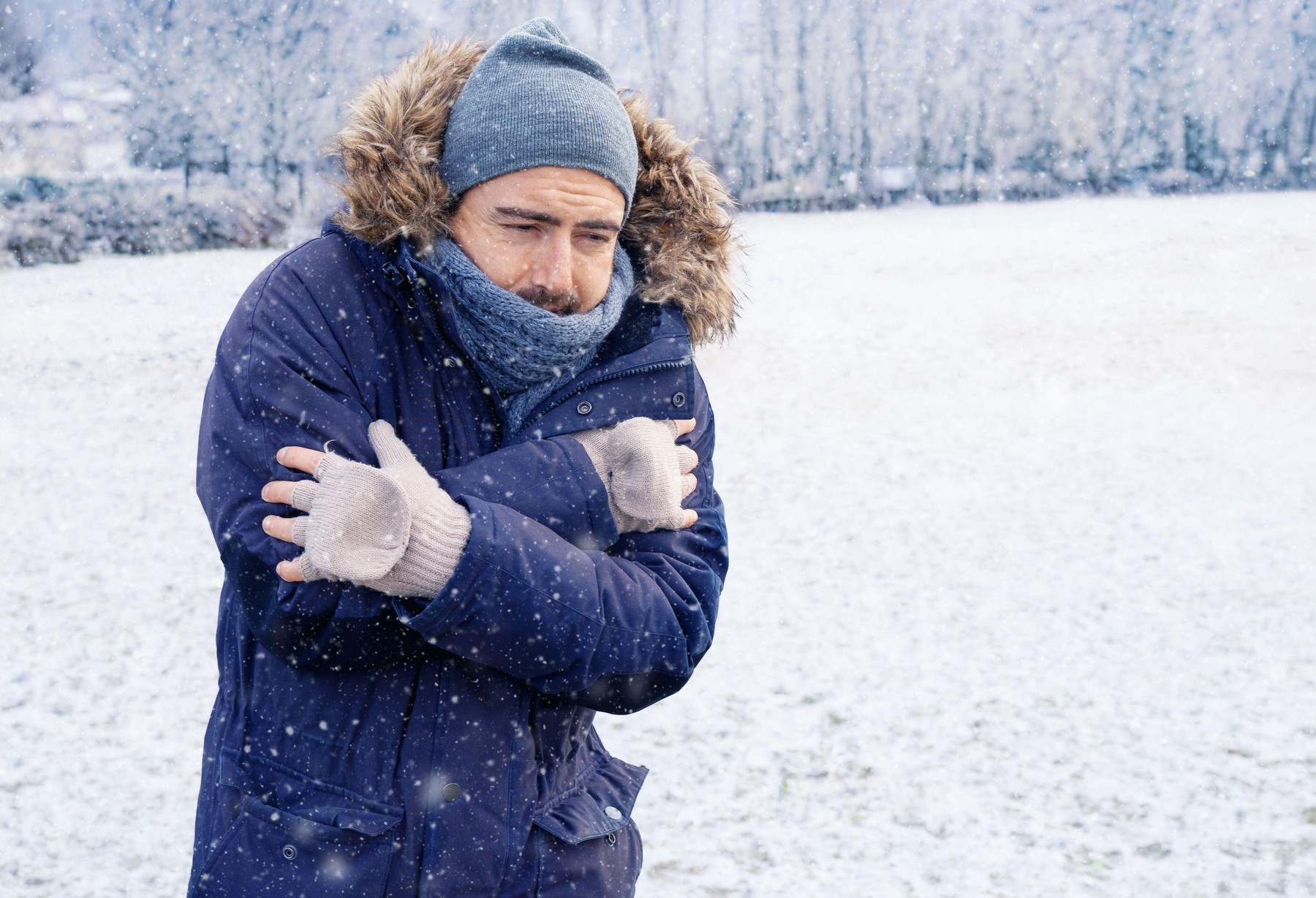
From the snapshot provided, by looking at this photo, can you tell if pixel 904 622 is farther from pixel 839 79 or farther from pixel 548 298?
pixel 839 79

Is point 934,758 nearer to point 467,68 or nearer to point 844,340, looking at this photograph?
point 467,68

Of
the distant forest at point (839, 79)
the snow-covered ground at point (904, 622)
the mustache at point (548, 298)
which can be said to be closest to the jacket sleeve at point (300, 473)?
the mustache at point (548, 298)

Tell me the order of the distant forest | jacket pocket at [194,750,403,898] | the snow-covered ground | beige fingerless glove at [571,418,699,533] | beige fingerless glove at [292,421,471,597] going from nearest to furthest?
beige fingerless glove at [292,421,471,597], jacket pocket at [194,750,403,898], beige fingerless glove at [571,418,699,533], the snow-covered ground, the distant forest

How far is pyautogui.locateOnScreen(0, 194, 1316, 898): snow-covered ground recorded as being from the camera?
3328 millimetres

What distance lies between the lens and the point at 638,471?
147 cm

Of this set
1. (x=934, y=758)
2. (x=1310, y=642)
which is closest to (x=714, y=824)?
(x=934, y=758)

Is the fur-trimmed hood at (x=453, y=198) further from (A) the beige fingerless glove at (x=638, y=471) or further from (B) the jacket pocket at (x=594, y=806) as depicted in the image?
(B) the jacket pocket at (x=594, y=806)

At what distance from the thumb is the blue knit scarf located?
0.56 feet

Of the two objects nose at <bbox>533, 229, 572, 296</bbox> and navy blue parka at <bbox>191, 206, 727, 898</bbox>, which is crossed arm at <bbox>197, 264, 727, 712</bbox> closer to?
navy blue parka at <bbox>191, 206, 727, 898</bbox>

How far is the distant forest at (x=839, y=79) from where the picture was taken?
23281mm

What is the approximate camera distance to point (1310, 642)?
4.77m

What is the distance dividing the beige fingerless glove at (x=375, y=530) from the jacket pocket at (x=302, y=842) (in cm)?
31

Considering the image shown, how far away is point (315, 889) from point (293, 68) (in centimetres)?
2554

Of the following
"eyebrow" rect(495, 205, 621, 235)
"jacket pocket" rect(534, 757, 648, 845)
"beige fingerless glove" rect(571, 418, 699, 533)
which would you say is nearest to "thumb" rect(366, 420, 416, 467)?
"beige fingerless glove" rect(571, 418, 699, 533)
